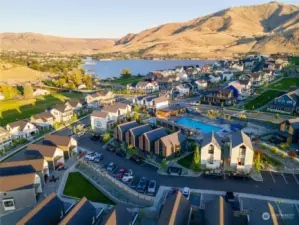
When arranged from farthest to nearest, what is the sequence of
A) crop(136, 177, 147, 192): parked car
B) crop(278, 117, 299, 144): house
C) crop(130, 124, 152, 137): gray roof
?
crop(130, 124, 152, 137): gray roof
crop(278, 117, 299, 144): house
crop(136, 177, 147, 192): parked car

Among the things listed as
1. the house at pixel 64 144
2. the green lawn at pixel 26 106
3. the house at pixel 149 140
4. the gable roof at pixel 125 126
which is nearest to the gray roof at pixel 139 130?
the house at pixel 149 140

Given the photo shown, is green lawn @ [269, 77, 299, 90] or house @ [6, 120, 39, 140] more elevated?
green lawn @ [269, 77, 299, 90]

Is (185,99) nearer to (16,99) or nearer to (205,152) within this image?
(205,152)

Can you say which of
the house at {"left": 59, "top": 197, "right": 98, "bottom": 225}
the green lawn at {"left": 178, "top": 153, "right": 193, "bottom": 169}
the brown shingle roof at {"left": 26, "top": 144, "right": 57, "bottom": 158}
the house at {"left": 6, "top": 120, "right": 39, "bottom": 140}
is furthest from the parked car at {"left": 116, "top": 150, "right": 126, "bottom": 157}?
the house at {"left": 6, "top": 120, "right": 39, "bottom": 140}

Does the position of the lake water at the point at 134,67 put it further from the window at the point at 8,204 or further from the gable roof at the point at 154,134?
the window at the point at 8,204

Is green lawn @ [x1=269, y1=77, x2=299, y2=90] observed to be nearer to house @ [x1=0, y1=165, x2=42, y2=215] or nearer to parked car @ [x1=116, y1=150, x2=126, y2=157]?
parked car @ [x1=116, y1=150, x2=126, y2=157]

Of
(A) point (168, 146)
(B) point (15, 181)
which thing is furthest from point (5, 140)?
(A) point (168, 146)
